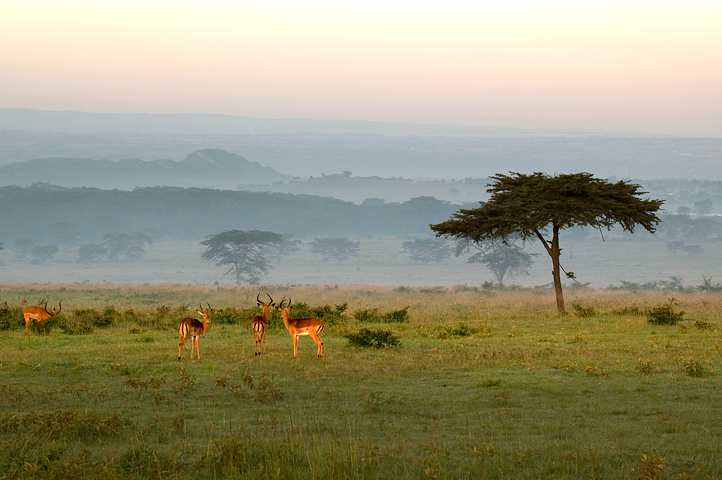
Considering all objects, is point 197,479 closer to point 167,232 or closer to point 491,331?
point 491,331

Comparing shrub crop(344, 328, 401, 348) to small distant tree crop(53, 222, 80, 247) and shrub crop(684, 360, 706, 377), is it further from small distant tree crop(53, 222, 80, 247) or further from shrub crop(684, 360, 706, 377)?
small distant tree crop(53, 222, 80, 247)

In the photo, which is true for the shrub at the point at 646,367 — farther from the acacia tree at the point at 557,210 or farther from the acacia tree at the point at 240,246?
the acacia tree at the point at 240,246

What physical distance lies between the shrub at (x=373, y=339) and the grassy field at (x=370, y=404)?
1.21ft

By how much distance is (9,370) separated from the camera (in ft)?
43.9

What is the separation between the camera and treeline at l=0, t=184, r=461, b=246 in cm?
14275

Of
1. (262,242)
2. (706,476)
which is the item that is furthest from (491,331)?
(262,242)

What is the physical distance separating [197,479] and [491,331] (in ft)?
44.5

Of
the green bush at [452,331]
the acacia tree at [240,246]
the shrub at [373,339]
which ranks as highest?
the shrub at [373,339]

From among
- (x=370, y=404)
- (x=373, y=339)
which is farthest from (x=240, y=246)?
(x=370, y=404)

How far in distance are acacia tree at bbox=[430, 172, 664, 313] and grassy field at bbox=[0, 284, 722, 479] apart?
5.53m

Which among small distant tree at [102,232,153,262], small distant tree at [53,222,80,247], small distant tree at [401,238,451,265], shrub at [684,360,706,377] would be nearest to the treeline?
small distant tree at [53,222,80,247]

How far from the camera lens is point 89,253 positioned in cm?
11219

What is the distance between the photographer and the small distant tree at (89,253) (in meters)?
112

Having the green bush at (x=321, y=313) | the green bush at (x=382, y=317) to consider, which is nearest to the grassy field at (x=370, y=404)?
the green bush at (x=321, y=313)
